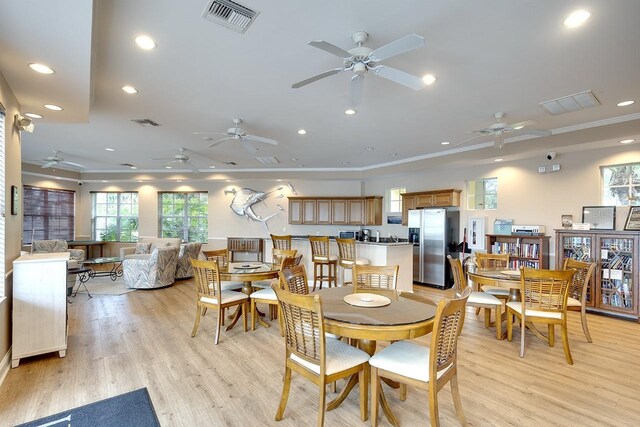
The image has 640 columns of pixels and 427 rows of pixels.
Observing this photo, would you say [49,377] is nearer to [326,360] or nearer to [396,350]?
[326,360]

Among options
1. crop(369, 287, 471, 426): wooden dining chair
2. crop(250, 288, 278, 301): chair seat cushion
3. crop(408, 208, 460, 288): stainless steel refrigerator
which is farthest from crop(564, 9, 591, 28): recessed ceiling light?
crop(408, 208, 460, 288): stainless steel refrigerator

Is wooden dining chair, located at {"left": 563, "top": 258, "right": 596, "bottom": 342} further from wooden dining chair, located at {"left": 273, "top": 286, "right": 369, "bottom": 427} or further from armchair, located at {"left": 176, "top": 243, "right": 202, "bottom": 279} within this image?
armchair, located at {"left": 176, "top": 243, "right": 202, "bottom": 279}

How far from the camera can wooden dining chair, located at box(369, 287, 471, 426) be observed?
6.22 ft

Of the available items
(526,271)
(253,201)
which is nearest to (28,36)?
(526,271)

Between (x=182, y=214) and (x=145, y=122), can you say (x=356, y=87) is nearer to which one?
(x=145, y=122)

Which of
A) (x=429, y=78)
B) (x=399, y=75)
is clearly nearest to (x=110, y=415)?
(x=399, y=75)

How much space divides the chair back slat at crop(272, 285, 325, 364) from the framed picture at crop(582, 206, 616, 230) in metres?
5.38

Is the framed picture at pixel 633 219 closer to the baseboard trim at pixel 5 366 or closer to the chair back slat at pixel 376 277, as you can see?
the chair back slat at pixel 376 277

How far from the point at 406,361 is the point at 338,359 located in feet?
1.49

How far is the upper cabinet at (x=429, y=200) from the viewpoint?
6.82m

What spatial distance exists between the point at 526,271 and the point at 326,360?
7.96 ft

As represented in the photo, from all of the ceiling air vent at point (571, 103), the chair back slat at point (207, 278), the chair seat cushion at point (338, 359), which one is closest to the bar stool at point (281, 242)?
the chair back slat at point (207, 278)

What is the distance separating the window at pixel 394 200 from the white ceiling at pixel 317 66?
295cm

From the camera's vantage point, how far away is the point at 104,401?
2.50 metres
